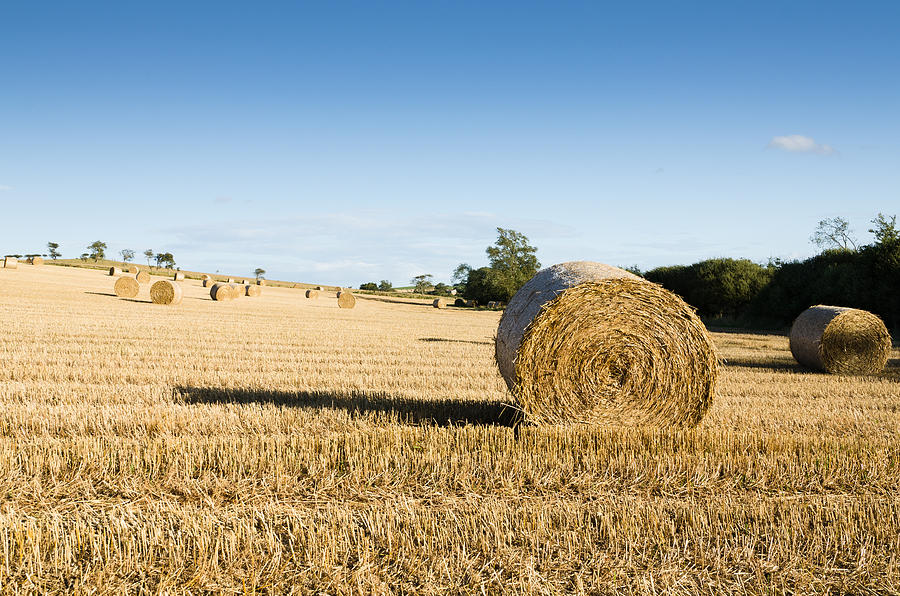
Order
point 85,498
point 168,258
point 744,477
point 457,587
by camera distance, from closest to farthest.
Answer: point 457,587, point 85,498, point 744,477, point 168,258

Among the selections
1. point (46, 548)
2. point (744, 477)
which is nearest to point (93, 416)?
point (46, 548)

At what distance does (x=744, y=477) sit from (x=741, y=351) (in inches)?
510

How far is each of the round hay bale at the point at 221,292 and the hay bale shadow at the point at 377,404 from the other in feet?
84.3

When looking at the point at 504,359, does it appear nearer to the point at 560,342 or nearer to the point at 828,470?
the point at 560,342

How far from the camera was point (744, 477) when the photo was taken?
5477mm

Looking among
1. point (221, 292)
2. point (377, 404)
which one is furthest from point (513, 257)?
point (377, 404)

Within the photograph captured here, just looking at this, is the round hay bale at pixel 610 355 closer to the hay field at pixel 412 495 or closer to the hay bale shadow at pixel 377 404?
the hay field at pixel 412 495

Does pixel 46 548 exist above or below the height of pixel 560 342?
below

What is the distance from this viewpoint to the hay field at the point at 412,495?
3.84 metres

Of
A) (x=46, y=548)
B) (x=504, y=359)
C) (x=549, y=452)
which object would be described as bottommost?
(x=46, y=548)

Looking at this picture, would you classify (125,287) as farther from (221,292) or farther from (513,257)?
(513,257)

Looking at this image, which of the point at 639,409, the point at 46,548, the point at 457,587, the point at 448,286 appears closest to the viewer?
the point at 457,587

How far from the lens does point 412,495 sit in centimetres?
492

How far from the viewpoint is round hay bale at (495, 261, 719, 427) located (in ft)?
22.7
